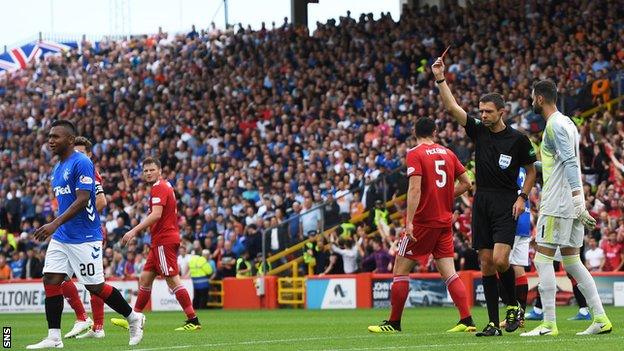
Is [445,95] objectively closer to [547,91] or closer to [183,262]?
[547,91]

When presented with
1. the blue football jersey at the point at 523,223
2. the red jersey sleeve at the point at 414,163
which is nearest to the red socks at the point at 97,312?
the red jersey sleeve at the point at 414,163

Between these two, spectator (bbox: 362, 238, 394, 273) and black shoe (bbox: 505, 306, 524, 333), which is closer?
black shoe (bbox: 505, 306, 524, 333)

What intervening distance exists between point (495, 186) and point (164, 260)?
5118 mm

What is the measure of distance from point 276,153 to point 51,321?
73.0ft

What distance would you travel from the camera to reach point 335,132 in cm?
3388

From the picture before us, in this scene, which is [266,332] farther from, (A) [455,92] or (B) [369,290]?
(A) [455,92]

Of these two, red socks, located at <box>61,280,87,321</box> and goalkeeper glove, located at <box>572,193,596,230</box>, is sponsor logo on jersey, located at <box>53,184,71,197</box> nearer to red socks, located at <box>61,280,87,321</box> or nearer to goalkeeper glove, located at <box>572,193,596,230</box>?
red socks, located at <box>61,280,87,321</box>

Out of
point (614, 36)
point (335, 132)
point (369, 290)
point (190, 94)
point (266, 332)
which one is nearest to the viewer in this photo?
point (266, 332)

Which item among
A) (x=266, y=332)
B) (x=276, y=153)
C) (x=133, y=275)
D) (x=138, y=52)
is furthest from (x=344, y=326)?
(x=138, y=52)

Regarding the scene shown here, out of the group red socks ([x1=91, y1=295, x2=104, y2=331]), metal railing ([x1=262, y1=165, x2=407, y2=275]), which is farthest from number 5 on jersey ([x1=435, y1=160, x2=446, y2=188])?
metal railing ([x1=262, y1=165, x2=407, y2=275])

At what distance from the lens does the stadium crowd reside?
1122 inches

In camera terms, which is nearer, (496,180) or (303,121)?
(496,180)

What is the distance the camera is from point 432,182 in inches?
543

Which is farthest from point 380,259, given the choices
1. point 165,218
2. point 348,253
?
point 165,218
